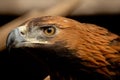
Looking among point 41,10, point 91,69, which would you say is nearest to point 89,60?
point 91,69

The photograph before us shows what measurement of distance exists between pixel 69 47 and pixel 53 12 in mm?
709

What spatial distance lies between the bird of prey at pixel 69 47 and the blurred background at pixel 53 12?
22.7 inches

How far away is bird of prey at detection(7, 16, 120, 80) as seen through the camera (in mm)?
4477

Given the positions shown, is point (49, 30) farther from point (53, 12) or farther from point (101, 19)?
point (101, 19)

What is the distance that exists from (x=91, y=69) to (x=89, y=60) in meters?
0.07

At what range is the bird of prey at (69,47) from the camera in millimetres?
4477

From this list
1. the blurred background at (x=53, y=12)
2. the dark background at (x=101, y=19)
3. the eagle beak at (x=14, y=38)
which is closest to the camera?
the eagle beak at (x=14, y=38)

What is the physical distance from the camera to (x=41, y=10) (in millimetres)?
5461

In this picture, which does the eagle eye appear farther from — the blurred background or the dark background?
the dark background

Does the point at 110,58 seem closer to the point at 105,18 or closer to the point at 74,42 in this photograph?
the point at 74,42

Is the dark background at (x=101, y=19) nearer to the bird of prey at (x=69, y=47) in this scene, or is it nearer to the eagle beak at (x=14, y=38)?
the bird of prey at (x=69, y=47)

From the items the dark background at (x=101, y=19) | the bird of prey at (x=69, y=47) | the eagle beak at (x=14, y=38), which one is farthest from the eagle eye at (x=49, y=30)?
the dark background at (x=101, y=19)

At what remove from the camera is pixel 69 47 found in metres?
4.53

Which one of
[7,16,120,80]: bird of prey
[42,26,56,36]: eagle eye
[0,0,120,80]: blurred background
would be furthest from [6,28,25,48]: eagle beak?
[0,0,120,80]: blurred background
